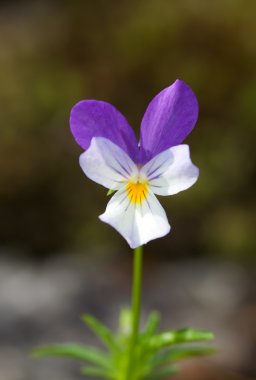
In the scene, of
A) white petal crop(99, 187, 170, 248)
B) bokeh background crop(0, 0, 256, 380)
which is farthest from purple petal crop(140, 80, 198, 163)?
bokeh background crop(0, 0, 256, 380)

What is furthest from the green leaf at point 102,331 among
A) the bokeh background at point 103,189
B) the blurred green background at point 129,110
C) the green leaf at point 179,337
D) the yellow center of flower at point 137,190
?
the blurred green background at point 129,110

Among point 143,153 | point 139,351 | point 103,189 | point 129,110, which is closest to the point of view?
point 143,153

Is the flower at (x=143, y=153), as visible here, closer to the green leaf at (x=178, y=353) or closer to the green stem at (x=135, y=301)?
the green stem at (x=135, y=301)

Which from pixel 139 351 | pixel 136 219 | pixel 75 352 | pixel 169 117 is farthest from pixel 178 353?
pixel 169 117

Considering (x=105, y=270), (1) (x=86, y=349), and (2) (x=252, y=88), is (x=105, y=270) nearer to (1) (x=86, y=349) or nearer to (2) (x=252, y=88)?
(2) (x=252, y=88)

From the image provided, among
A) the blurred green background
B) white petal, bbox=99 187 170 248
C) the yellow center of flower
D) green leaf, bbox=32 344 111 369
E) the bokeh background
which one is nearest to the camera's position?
white petal, bbox=99 187 170 248

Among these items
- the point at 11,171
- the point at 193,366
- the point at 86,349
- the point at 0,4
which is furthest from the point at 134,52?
the point at 86,349

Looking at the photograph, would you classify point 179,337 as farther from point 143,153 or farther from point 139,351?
point 143,153

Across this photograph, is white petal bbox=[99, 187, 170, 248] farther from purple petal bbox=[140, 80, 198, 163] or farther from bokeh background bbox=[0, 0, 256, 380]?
bokeh background bbox=[0, 0, 256, 380]
